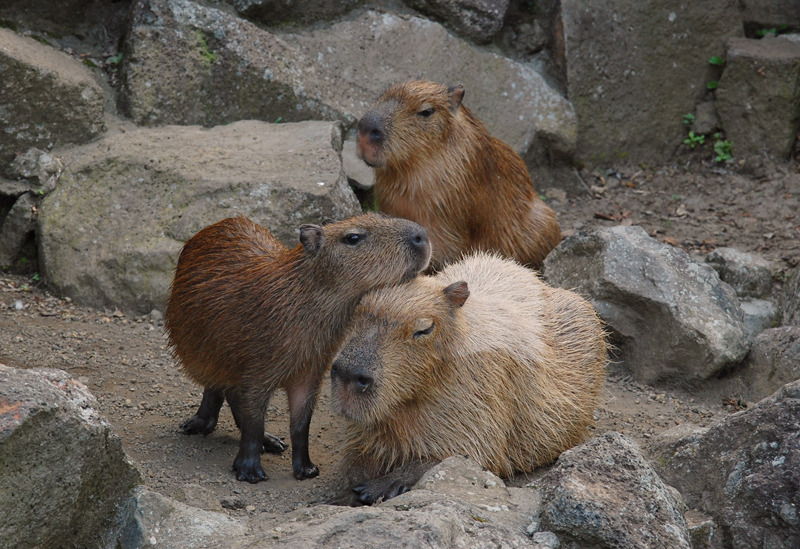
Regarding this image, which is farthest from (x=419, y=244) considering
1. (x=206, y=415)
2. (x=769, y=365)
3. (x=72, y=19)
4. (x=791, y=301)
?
(x=72, y=19)

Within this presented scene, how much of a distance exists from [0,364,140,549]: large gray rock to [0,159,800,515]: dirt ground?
0.58m

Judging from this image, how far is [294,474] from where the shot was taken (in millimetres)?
4691

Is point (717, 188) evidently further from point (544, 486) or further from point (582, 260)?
point (544, 486)

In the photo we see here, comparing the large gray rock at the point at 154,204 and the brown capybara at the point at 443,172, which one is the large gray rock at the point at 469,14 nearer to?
the brown capybara at the point at 443,172

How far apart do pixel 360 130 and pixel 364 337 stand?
261cm

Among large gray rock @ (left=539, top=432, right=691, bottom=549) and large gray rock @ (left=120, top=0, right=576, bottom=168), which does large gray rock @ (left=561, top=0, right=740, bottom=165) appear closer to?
large gray rock @ (left=120, top=0, right=576, bottom=168)

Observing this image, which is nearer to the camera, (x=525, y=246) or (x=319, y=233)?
(x=319, y=233)

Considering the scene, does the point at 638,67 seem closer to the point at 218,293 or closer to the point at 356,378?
the point at 218,293

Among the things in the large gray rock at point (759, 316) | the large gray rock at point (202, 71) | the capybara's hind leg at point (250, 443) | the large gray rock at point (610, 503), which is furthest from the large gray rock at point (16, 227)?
the large gray rock at point (759, 316)

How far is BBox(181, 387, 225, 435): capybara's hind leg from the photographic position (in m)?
5.13

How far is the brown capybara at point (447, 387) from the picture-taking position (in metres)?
4.08

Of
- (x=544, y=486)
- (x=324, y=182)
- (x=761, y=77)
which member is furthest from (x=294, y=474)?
(x=761, y=77)

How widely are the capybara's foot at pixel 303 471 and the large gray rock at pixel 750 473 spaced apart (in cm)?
175

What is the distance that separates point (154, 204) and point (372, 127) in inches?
67.0
